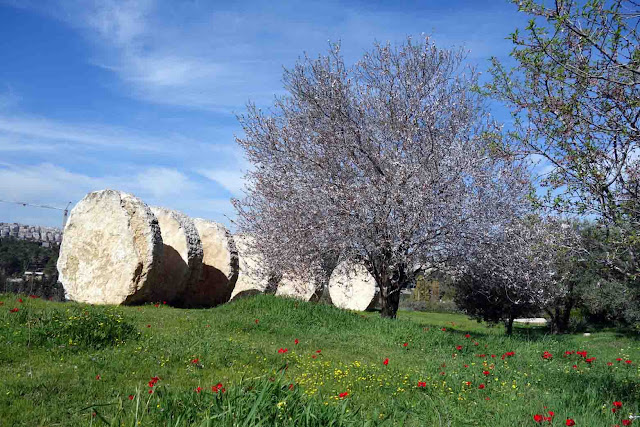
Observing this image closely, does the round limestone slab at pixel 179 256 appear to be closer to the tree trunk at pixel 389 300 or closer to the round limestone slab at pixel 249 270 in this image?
the round limestone slab at pixel 249 270

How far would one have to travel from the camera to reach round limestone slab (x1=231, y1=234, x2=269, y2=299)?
17344 mm

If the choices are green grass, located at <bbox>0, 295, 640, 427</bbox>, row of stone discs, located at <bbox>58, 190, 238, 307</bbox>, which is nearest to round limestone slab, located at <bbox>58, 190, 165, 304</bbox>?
row of stone discs, located at <bbox>58, 190, 238, 307</bbox>

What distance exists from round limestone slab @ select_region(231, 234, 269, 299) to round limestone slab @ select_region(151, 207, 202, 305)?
217cm

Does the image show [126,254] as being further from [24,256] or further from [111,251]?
[24,256]

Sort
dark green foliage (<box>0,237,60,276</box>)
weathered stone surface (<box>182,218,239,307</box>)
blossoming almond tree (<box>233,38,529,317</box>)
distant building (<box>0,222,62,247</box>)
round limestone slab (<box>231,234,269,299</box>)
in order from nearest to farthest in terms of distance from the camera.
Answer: blossoming almond tree (<box>233,38,529,317</box>)
weathered stone surface (<box>182,218,239,307</box>)
round limestone slab (<box>231,234,269,299</box>)
dark green foliage (<box>0,237,60,276</box>)
distant building (<box>0,222,62,247</box>)

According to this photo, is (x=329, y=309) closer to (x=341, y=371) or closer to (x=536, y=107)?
(x=341, y=371)

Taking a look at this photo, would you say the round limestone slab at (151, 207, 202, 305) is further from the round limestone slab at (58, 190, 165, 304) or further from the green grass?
the green grass

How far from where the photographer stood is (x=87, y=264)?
535 inches

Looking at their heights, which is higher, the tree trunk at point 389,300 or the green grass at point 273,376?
the tree trunk at point 389,300

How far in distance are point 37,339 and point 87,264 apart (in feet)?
24.3

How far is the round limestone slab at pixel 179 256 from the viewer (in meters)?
14.2

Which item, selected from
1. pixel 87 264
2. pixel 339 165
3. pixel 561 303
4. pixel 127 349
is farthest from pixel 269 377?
pixel 561 303

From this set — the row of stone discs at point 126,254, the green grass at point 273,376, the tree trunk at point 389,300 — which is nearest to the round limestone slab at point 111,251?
the row of stone discs at point 126,254

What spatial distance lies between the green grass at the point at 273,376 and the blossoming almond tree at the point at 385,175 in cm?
218
